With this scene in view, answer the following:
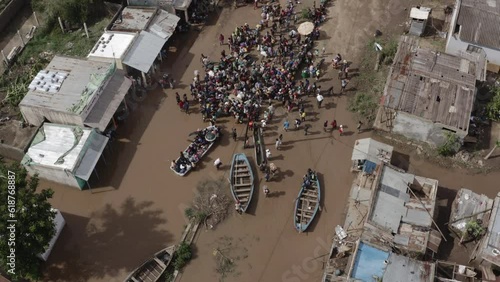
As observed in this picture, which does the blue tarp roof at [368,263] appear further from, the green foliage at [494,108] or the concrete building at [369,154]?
the green foliage at [494,108]

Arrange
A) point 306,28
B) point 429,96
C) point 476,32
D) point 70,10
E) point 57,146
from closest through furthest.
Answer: point 57,146 → point 429,96 → point 476,32 → point 306,28 → point 70,10

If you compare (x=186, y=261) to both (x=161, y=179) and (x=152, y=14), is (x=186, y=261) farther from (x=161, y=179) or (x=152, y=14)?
(x=152, y=14)

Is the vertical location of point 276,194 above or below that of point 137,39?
Result: below

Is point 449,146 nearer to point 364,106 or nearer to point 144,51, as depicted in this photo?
point 364,106

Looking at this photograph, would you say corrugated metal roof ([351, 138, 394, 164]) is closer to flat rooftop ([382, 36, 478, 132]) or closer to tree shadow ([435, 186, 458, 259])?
flat rooftop ([382, 36, 478, 132])

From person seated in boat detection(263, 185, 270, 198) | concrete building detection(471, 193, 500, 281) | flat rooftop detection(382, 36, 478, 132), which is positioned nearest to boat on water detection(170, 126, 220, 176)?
person seated in boat detection(263, 185, 270, 198)

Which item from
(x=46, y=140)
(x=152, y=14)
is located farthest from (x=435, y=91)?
(x=46, y=140)

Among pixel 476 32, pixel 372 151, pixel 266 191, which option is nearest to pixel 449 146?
pixel 372 151

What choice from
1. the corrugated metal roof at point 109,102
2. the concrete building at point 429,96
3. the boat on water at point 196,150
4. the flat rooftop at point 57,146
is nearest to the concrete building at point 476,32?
the concrete building at point 429,96
